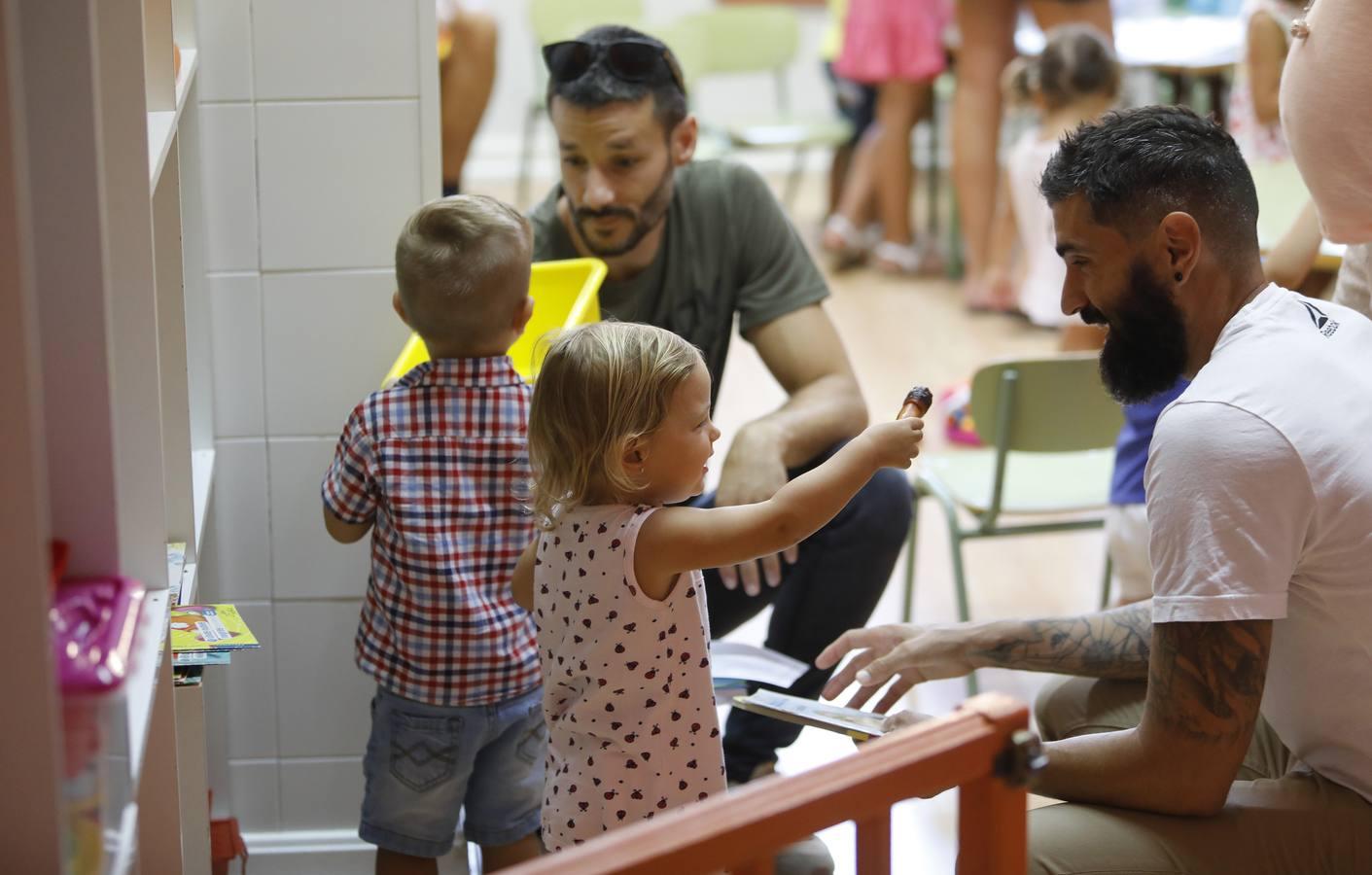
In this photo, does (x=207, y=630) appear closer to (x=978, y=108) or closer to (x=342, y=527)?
(x=342, y=527)

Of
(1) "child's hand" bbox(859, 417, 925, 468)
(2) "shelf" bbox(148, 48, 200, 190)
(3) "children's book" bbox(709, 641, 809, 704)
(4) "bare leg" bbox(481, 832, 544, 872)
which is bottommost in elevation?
(4) "bare leg" bbox(481, 832, 544, 872)

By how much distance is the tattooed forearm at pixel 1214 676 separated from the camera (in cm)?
154

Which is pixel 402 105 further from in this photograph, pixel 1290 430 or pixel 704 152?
pixel 704 152

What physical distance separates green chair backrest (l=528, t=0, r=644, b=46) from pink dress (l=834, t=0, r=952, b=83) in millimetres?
854

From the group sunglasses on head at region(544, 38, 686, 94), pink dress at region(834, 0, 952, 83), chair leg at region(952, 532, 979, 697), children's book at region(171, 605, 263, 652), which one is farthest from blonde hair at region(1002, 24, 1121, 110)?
children's book at region(171, 605, 263, 652)

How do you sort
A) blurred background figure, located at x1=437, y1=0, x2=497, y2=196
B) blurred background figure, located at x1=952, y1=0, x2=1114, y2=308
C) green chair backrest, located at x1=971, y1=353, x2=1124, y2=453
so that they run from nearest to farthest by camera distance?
green chair backrest, located at x1=971, y1=353, x2=1124, y2=453, blurred background figure, located at x1=437, y1=0, x2=497, y2=196, blurred background figure, located at x1=952, y1=0, x2=1114, y2=308

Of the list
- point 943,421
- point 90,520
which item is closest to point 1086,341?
point 943,421

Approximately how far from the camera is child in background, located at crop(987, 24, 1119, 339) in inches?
171

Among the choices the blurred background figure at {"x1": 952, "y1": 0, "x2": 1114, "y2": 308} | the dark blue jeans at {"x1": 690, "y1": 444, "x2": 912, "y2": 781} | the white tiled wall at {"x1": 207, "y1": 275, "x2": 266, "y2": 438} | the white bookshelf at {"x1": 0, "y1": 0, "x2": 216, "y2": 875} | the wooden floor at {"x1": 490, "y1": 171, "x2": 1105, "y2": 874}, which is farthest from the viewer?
the blurred background figure at {"x1": 952, "y1": 0, "x2": 1114, "y2": 308}

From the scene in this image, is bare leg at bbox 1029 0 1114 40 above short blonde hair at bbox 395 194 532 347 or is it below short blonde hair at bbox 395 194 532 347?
above

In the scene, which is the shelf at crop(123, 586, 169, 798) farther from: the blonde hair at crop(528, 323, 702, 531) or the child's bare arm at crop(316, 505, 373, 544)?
the child's bare arm at crop(316, 505, 373, 544)

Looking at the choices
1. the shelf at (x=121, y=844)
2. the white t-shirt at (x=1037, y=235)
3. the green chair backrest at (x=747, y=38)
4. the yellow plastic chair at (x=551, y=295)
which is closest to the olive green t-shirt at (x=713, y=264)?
the yellow plastic chair at (x=551, y=295)

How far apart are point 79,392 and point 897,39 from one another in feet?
17.1

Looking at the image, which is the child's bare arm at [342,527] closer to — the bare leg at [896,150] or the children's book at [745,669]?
the children's book at [745,669]
